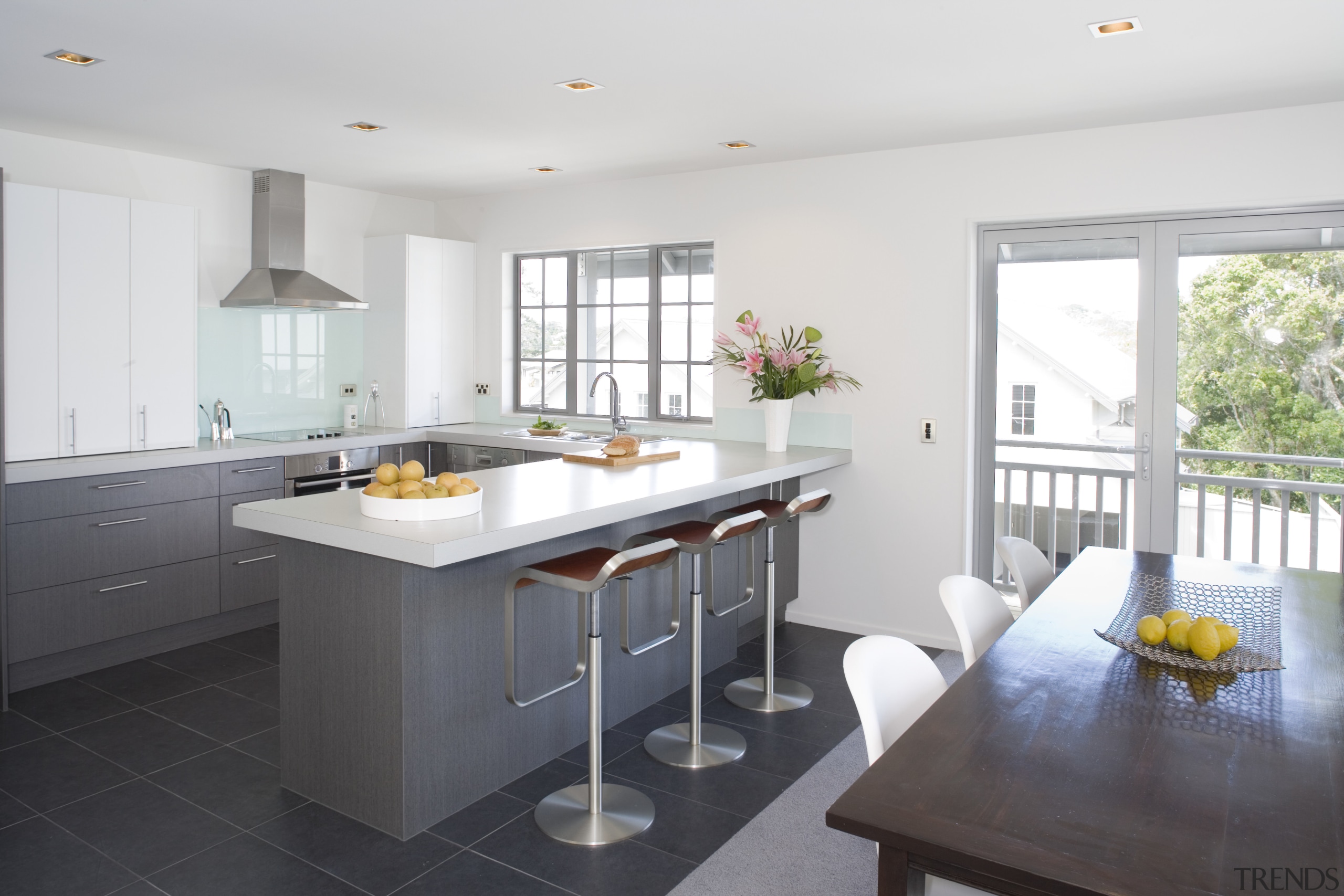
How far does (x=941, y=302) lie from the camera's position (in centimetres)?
446

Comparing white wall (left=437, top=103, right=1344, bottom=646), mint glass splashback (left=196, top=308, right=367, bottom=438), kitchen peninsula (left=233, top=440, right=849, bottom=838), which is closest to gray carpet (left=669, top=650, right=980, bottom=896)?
kitchen peninsula (left=233, top=440, right=849, bottom=838)

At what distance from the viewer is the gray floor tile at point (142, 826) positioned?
2594 millimetres

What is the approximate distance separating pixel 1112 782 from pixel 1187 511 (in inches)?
122

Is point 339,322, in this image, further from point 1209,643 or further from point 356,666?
point 1209,643

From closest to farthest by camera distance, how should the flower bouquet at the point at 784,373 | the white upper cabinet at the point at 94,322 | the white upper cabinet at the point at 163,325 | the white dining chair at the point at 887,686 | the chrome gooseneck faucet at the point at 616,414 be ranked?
the white dining chair at the point at 887,686 < the white upper cabinet at the point at 94,322 < the white upper cabinet at the point at 163,325 < the flower bouquet at the point at 784,373 < the chrome gooseneck faucet at the point at 616,414

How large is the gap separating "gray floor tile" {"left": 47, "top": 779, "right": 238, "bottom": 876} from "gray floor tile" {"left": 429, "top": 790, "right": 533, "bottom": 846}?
64 centimetres

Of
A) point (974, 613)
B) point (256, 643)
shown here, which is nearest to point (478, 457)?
point (256, 643)

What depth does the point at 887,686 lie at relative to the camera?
1.92 m

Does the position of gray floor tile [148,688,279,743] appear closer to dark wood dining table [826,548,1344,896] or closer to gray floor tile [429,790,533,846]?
gray floor tile [429,790,533,846]

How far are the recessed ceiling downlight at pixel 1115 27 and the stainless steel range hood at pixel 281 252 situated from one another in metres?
4.04

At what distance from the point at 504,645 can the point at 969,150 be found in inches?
127

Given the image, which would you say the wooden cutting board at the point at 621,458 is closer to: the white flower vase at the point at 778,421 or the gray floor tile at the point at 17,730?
the white flower vase at the point at 778,421

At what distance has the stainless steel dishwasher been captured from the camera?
5367 millimetres

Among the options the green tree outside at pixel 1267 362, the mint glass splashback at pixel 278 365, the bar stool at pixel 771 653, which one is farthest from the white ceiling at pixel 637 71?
the bar stool at pixel 771 653
